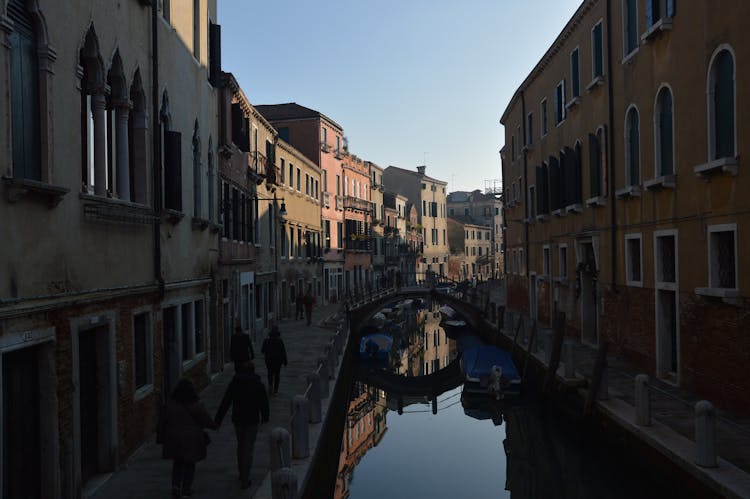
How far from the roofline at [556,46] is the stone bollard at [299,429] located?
41.6 ft

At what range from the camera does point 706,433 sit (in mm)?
7754

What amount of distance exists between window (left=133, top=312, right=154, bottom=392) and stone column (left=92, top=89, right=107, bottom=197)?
7.09 ft

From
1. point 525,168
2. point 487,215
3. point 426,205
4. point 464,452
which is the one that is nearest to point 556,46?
point 525,168

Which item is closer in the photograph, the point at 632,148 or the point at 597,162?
the point at 632,148

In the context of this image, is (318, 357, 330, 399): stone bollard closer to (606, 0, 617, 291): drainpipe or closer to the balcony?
(606, 0, 617, 291): drainpipe

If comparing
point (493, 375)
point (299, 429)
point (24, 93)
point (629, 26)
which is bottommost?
point (493, 375)

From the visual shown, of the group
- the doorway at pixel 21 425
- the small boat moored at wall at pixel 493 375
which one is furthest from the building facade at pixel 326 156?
the doorway at pixel 21 425

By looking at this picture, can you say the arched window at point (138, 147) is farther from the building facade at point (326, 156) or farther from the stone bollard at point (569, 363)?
the building facade at point (326, 156)

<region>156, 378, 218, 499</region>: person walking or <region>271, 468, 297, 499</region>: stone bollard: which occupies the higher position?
<region>156, 378, 218, 499</region>: person walking

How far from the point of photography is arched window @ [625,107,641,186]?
580 inches

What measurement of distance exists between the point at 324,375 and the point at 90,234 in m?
6.90

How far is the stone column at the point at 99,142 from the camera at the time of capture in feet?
26.3

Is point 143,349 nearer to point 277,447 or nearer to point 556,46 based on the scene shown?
point 277,447

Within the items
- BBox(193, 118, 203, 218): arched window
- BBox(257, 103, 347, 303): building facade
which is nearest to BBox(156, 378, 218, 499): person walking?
BBox(193, 118, 203, 218): arched window
